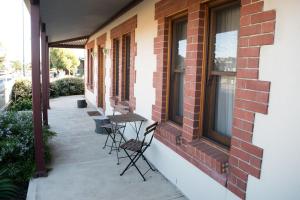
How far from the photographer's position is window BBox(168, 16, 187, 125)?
397 cm

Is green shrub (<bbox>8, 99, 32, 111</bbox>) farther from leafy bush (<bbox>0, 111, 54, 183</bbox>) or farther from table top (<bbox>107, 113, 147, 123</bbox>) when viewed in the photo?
table top (<bbox>107, 113, 147, 123</bbox>)

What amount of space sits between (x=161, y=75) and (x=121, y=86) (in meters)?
2.51

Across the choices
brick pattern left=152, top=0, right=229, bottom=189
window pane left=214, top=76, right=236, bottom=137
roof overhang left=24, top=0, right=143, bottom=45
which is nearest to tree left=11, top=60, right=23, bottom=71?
roof overhang left=24, top=0, right=143, bottom=45

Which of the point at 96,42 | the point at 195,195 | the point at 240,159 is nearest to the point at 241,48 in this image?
the point at 240,159

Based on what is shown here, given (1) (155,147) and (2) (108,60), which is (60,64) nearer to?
(2) (108,60)

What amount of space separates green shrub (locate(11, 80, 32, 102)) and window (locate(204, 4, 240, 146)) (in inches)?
403

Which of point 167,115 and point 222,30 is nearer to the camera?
point 222,30

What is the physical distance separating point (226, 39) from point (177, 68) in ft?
3.90

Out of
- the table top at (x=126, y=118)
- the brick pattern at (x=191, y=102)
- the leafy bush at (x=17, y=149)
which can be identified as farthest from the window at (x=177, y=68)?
the leafy bush at (x=17, y=149)

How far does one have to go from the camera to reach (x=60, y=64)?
30328 mm

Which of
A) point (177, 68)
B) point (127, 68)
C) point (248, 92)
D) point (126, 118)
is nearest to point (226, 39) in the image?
point (248, 92)

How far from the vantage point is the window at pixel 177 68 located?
156 inches

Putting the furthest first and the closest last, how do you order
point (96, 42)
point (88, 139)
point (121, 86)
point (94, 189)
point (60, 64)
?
point (60, 64)
point (96, 42)
point (121, 86)
point (88, 139)
point (94, 189)

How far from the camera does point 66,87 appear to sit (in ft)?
51.0
